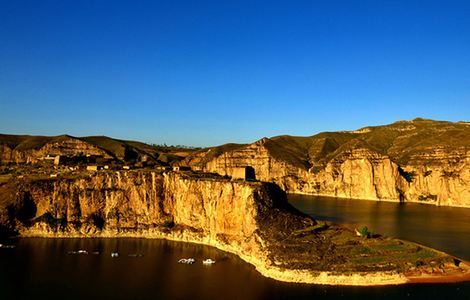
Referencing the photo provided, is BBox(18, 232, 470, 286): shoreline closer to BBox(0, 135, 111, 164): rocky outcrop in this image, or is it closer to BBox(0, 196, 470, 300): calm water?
BBox(0, 196, 470, 300): calm water

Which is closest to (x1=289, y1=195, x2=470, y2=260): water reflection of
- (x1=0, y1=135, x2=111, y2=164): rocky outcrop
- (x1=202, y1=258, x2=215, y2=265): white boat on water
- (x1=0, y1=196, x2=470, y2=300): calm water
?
(x1=0, y1=196, x2=470, y2=300): calm water

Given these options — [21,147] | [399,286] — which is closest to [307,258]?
[399,286]

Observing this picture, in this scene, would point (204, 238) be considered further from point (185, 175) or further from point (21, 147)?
point (21, 147)

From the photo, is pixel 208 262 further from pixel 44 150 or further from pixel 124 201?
pixel 44 150

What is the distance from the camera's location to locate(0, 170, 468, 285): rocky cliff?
233 feet

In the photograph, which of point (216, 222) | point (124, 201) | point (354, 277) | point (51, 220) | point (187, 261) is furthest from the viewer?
point (124, 201)

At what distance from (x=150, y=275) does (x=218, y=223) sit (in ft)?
77.9

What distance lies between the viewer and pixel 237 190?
299 feet

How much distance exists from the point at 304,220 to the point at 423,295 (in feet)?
95.9

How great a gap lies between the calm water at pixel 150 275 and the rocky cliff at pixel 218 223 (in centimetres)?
320

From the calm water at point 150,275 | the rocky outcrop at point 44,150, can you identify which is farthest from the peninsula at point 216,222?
the rocky outcrop at point 44,150

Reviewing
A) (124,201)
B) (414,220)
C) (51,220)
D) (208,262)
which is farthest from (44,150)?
(414,220)

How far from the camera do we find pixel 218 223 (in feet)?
302

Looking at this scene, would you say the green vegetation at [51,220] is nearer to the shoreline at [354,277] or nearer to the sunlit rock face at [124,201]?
the sunlit rock face at [124,201]
